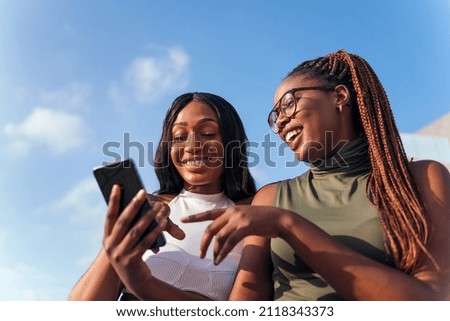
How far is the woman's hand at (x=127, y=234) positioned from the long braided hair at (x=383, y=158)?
1.11 m

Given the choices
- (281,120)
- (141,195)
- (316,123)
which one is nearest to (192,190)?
(281,120)

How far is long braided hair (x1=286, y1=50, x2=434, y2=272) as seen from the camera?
105 inches

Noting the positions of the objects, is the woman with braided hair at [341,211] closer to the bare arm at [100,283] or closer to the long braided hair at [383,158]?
the long braided hair at [383,158]

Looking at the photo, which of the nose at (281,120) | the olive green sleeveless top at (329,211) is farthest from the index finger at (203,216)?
the nose at (281,120)

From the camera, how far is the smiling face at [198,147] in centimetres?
365

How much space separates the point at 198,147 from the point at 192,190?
→ 34 cm

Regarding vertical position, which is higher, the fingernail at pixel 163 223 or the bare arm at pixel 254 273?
the fingernail at pixel 163 223

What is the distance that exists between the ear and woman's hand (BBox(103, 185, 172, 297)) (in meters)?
1.35

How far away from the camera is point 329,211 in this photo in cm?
299

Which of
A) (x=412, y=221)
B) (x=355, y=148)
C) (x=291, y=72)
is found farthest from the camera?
(x=291, y=72)

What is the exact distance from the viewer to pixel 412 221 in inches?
106
